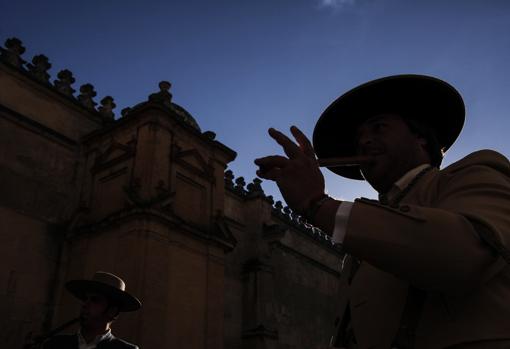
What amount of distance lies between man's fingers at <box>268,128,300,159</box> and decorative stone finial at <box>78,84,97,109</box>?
977 cm

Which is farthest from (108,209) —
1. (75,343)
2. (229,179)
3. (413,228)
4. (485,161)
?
(413,228)

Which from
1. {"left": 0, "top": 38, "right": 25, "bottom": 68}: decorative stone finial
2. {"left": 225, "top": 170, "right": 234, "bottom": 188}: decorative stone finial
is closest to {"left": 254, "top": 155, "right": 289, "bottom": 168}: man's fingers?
{"left": 0, "top": 38, "right": 25, "bottom": 68}: decorative stone finial

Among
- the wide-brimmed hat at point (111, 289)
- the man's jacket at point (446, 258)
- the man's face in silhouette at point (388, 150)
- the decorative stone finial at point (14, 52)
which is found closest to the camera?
the man's jacket at point (446, 258)

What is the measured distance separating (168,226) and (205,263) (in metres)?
1.00

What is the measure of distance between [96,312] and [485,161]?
182 inches

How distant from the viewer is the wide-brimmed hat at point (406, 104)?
6.80ft

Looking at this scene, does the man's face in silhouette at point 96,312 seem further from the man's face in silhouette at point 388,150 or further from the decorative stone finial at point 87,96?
the decorative stone finial at point 87,96

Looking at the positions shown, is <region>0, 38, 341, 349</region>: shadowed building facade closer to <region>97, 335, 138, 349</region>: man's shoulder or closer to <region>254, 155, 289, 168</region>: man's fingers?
<region>97, 335, 138, 349</region>: man's shoulder

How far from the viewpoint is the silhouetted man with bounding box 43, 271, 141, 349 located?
5.09 metres

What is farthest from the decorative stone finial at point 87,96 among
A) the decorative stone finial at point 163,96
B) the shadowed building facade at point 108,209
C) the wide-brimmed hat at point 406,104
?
the wide-brimmed hat at point 406,104

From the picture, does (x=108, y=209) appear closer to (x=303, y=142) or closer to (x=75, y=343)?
(x=75, y=343)

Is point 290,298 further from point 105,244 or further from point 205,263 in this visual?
point 105,244

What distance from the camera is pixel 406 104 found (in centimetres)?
211

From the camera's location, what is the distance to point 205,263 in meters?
8.52
